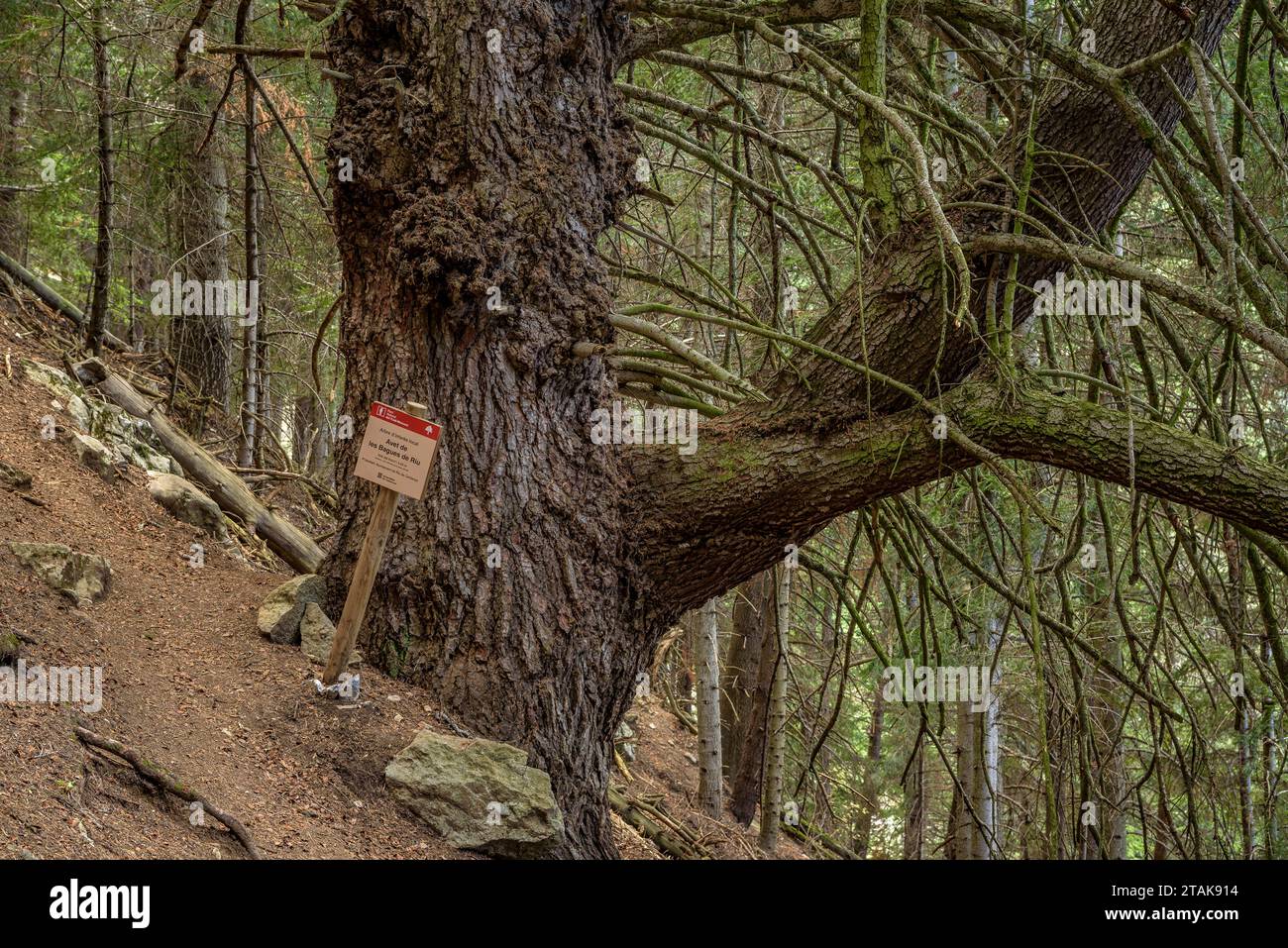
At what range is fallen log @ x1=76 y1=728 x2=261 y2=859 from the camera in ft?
9.55

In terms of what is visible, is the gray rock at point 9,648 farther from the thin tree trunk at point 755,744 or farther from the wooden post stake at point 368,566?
the thin tree trunk at point 755,744

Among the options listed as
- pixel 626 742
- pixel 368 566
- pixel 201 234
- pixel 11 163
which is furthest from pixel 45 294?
pixel 626 742

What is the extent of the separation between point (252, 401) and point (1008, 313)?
539 cm

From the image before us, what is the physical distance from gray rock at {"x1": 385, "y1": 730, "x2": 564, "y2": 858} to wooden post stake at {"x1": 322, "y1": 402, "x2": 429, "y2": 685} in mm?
409

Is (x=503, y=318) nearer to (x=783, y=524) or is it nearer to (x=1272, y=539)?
(x=783, y=524)

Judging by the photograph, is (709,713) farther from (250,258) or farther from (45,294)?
(45,294)

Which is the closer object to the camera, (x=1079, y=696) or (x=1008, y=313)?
(x=1008, y=313)

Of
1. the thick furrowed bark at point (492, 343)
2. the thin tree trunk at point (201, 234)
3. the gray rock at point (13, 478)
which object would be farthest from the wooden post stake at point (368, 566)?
the thin tree trunk at point (201, 234)

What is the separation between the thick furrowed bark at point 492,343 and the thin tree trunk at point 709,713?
289 cm

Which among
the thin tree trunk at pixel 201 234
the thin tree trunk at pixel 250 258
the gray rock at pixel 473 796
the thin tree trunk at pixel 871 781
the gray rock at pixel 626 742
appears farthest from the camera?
the thin tree trunk at pixel 871 781

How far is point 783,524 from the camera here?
3.54m

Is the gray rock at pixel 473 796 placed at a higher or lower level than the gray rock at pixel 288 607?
lower

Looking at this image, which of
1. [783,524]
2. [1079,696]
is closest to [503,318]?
[783,524]

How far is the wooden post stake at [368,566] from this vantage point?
11.2 feet
